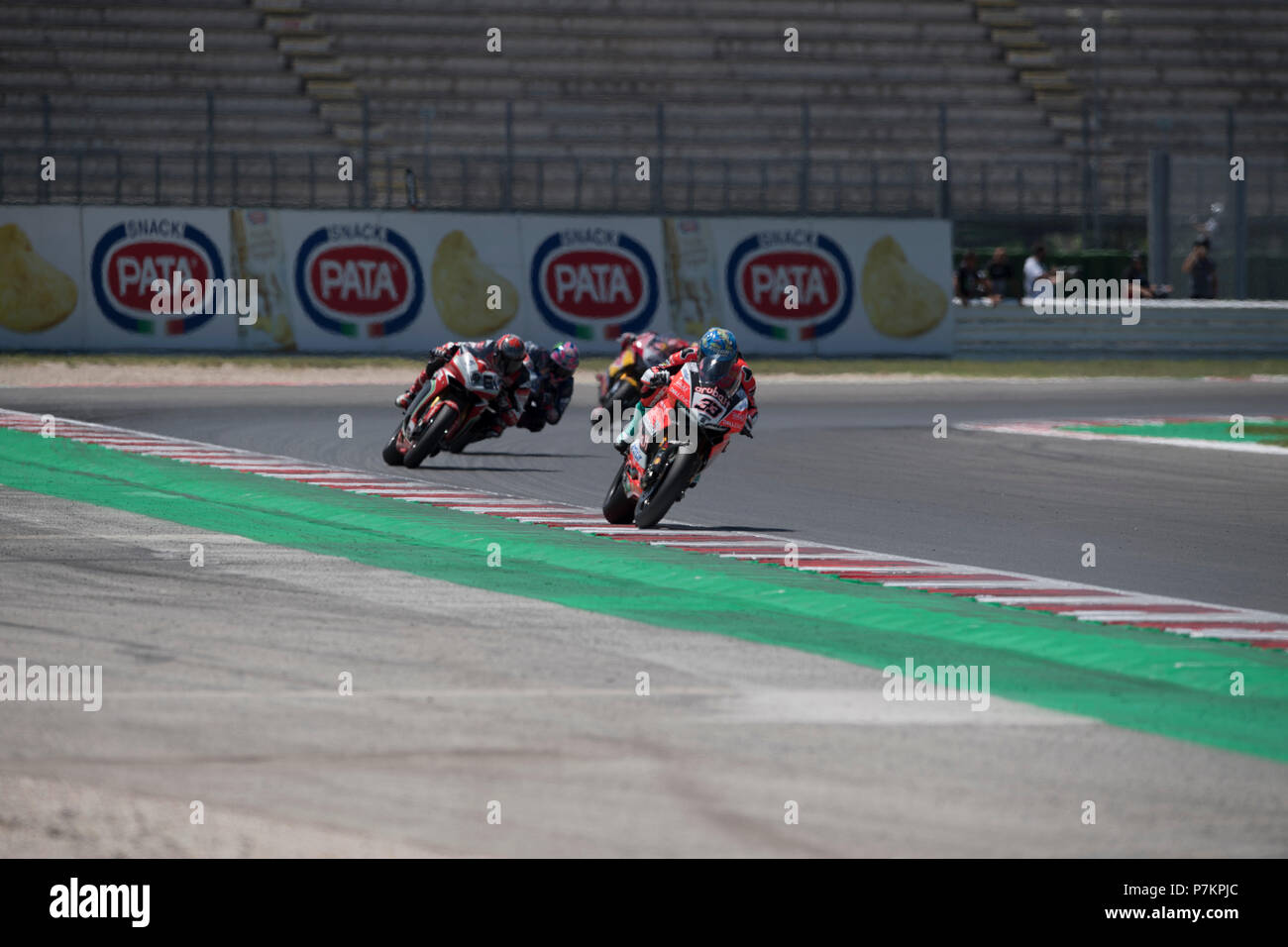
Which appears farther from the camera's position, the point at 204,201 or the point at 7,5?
the point at 7,5

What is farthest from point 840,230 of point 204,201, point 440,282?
point 204,201

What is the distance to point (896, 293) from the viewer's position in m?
29.6

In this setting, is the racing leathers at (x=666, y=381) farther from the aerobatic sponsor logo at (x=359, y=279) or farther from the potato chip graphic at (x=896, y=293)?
the potato chip graphic at (x=896, y=293)

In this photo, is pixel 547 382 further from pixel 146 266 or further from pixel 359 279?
pixel 146 266

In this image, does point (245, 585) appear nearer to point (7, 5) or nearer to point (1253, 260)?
point (1253, 260)

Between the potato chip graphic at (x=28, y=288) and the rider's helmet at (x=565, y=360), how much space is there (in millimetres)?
11845

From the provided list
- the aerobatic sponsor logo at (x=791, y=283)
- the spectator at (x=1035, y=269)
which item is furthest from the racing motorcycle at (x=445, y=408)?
the spectator at (x=1035, y=269)

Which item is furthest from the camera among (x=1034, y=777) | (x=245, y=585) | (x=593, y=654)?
(x=245, y=585)

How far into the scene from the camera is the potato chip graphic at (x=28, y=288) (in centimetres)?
2595

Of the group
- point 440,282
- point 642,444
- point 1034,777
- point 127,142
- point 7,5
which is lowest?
point 1034,777

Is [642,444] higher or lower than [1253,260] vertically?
lower

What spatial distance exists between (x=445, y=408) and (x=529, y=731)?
29.1 ft

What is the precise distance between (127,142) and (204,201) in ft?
17.1

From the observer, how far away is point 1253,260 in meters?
32.2
